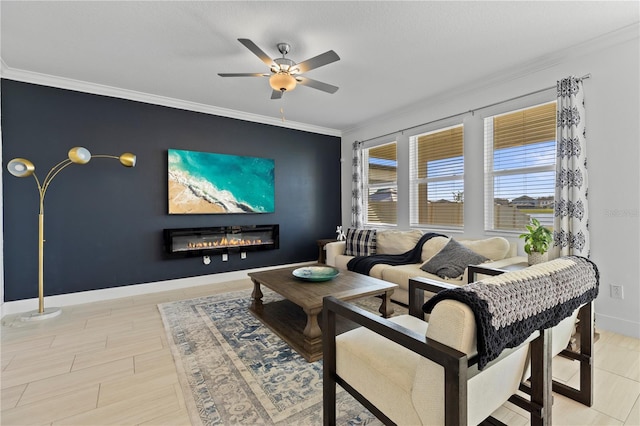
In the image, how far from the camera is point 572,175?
8.73ft

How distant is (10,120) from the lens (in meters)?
3.12

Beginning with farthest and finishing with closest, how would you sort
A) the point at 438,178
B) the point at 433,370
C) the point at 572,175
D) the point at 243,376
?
the point at 438,178 → the point at 572,175 → the point at 243,376 → the point at 433,370

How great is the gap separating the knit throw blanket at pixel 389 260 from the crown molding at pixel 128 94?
2731 millimetres

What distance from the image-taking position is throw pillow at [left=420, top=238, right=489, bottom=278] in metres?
2.92

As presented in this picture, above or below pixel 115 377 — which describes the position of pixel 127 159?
above

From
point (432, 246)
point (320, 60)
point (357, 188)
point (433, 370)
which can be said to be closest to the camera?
point (433, 370)

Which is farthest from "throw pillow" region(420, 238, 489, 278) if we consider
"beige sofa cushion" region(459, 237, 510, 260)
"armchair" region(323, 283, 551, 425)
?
"armchair" region(323, 283, 551, 425)

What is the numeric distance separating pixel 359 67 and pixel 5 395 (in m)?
3.78

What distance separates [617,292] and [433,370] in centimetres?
277

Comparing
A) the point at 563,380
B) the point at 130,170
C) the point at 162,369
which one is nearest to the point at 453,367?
the point at 563,380

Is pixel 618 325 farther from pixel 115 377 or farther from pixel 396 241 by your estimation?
pixel 115 377

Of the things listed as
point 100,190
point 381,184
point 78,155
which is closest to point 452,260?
point 381,184

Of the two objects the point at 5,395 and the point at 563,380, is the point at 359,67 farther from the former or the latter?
the point at 5,395

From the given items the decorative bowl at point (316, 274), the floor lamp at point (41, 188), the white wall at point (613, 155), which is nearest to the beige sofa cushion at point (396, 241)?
the decorative bowl at point (316, 274)
